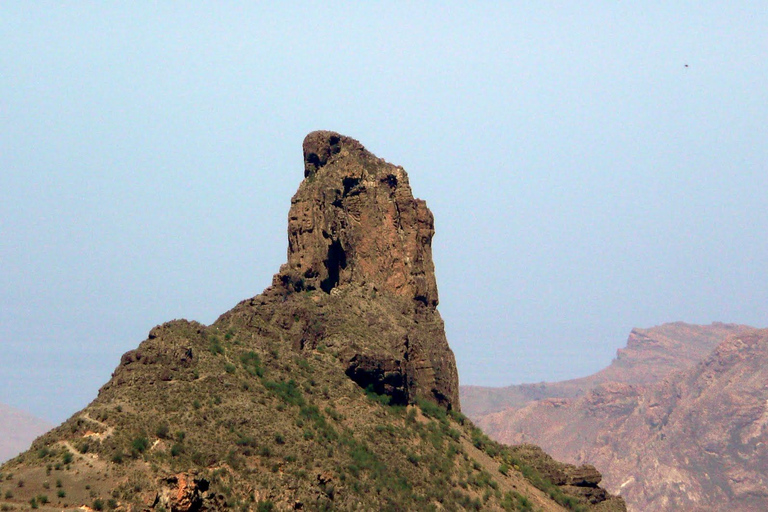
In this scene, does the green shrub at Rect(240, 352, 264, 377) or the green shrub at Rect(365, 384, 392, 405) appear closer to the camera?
the green shrub at Rect(240, 352, 264, 377)

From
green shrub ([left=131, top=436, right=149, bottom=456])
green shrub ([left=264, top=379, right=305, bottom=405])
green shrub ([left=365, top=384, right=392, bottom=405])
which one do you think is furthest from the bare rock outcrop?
green shrub ([left=131, top=436, right=149, bottom=456])

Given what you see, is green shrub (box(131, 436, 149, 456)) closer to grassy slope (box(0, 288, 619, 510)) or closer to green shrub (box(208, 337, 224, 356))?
grassy slope (box(0, 288, 619, 510))

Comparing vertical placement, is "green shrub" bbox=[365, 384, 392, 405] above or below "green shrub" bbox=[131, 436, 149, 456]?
above

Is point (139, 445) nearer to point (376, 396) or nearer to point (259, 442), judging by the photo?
point (259, 442)

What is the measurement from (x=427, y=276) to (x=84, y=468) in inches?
1875

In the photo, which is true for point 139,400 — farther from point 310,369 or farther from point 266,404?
point 310,369

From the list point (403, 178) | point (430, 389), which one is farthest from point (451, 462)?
point (403, 178)

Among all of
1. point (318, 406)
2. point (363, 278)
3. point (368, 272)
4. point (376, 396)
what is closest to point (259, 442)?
point (318, 406)

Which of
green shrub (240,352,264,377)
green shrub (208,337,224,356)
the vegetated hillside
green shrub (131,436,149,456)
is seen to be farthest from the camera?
green shrub (240,352,264,377)

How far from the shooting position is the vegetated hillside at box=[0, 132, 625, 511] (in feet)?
181

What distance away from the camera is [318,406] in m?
73.7

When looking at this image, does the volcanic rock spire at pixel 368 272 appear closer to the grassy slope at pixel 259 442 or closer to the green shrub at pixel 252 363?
the grassy slope at pixel 259 442

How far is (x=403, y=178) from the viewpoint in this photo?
3789 inches

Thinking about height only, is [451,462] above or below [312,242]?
below
